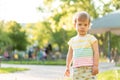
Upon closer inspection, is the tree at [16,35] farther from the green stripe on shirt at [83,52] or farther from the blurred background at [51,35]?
the green stripe on shirt at [83,52]

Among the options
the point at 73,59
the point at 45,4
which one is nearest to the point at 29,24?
the point at 45,4

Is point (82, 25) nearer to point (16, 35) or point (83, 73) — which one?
point (83, 73)

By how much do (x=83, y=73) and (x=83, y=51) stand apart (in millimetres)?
316

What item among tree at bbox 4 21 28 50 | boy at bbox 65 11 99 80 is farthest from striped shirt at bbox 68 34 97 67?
tree at bbox 4 21 28 50

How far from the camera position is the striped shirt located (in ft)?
21.1

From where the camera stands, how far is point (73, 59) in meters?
6.57

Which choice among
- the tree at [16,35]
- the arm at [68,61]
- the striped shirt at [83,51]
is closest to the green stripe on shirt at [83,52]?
the striped shirt at [83,51]

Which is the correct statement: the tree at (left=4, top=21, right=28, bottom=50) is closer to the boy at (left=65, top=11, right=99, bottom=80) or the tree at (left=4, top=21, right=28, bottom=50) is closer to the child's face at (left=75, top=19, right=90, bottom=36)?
the boy at (left=65, top=11, right=99, bottom=80)

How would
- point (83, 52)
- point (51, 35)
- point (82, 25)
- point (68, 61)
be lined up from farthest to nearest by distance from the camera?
1. point (51, 35)
2. point (68, 61)
3. point (83, 52)
4. point (82, 25)

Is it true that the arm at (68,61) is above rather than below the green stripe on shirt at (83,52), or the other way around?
below

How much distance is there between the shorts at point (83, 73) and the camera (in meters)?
6.39

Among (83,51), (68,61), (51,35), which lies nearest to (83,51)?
(83,51)

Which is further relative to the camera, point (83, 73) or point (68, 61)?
point (68, 61)

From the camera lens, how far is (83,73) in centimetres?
644
